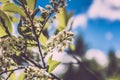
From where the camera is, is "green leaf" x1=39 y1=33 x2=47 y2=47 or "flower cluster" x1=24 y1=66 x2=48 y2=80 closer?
"flower cluster" x1=24 y1=66 x2=48 y2=80

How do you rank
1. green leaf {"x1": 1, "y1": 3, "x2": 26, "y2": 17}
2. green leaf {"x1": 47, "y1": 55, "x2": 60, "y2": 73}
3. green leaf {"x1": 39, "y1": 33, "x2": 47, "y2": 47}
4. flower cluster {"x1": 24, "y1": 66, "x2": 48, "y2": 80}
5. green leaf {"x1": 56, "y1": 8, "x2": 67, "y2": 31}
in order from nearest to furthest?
flower cluster {"x1": 24, "y1": 66, "x2": 48, "y2": 80} → green leaf {"x1": 1, "y1": 3, "x2": 26, "y2": 17} → green leaf {"x1": 47, "y1": 55, "x2": 60, "y2": 73} → green leaf {"x1": 39, "y1": 33, "x2": 47, "y2": 47} → green leaf {"x1": 56, "y1": 8, "x2": 67, "y2": 31}

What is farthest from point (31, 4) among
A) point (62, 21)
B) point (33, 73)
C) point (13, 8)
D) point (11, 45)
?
point (62, 21)

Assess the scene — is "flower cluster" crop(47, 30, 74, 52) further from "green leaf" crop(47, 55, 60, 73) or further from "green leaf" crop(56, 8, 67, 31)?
"green leaf" crop(56, 8, 67, 31)

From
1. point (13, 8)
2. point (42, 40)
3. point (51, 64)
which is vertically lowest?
point (51, 64)

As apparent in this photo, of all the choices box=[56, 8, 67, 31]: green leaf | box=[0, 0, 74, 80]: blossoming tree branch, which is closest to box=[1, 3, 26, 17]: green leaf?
box=[0, 0, 74, 80]: blossoming tree branch

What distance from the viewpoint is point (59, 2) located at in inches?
76.2

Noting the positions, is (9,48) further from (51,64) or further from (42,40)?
(42,40)

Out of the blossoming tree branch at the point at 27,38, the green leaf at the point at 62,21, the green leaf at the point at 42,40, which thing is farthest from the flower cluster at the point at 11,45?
the green leaf at the point at 62,21

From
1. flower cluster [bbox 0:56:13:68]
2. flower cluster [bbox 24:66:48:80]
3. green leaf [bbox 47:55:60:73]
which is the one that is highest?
flower cluster [bbox 0:56:13:68]

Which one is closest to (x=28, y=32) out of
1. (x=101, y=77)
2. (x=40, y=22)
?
(x=40, y=22)

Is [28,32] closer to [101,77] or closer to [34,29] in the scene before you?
[34,29]

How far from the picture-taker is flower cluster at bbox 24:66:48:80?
1915 millimetres

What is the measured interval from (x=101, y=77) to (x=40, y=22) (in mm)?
506

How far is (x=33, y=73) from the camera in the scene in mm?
1921
